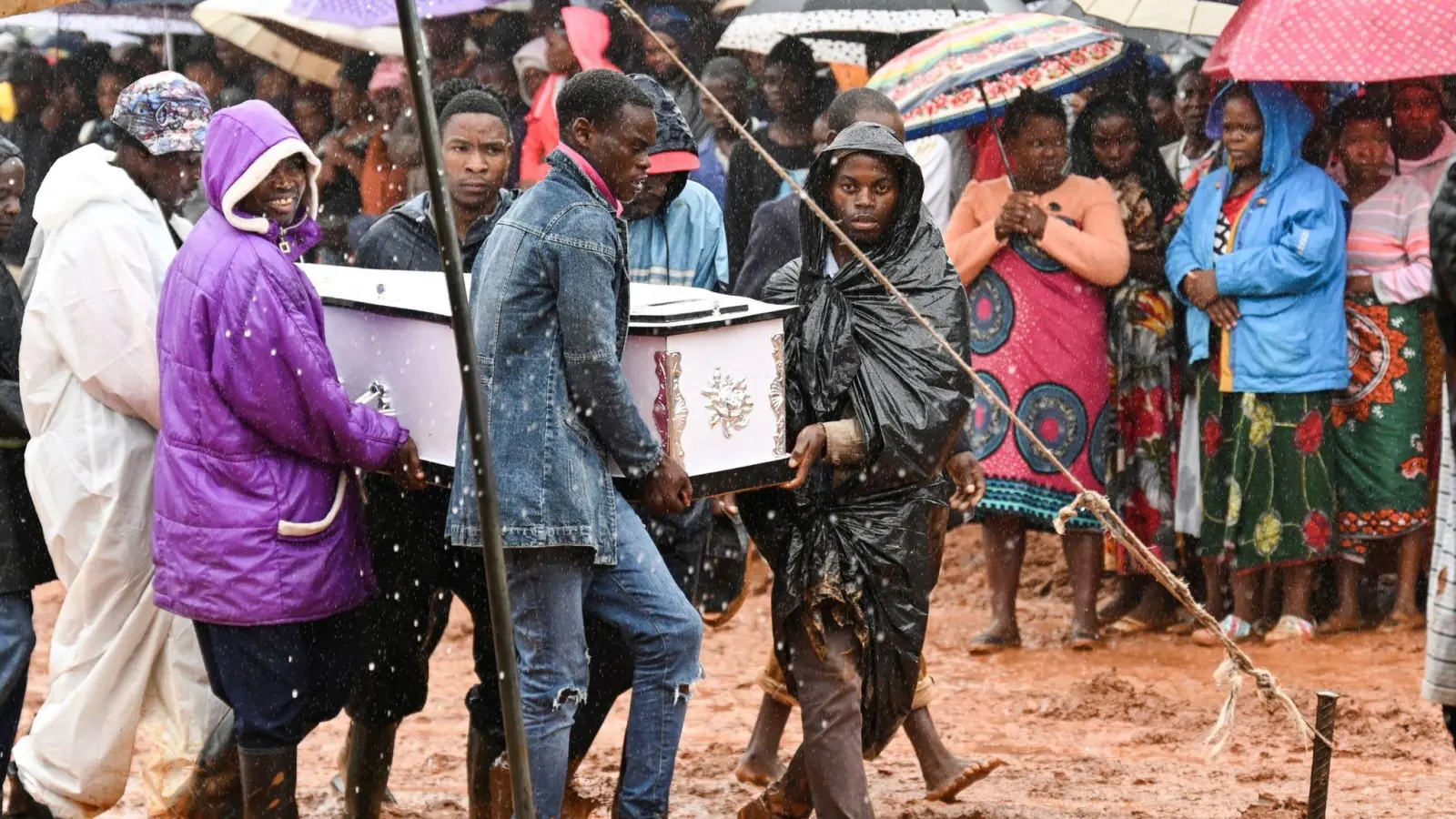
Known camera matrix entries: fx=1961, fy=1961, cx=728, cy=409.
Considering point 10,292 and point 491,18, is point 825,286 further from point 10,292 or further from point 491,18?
point 491,18

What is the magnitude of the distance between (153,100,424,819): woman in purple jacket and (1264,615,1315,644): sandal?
463 centimetres

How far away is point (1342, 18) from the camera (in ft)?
25.7

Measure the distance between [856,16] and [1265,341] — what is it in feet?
8.48

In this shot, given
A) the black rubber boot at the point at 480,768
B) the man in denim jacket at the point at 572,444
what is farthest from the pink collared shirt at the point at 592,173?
the black rubber boot at the point at 480,768

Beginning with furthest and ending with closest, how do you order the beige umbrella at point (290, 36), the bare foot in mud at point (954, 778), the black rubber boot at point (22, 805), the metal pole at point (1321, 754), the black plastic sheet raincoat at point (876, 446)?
1. the beige umbrella at point (290, 36)
2. the bare foot in mud at point (954, 778)
3. the black rubber boot at point (22, 805)
4. the black plastic sheet raincoat at point (876, 446)
5. the metal pole at point (1321, 754)

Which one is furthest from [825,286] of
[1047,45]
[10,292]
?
[1047,45]

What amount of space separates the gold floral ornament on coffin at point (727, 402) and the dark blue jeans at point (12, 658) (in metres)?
2.13

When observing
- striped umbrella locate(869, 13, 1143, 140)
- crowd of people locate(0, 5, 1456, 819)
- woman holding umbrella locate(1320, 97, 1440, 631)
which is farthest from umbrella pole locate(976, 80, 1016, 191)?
woman holding umbrella locate(1320, 97, 1440, 631)

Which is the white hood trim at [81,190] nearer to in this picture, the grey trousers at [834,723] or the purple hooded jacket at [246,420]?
the purple hooded jacket at [246,420]

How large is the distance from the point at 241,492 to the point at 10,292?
122cm

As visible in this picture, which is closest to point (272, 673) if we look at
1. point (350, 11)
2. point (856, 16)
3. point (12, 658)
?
point (12, 658)

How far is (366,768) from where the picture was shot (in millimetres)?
5938

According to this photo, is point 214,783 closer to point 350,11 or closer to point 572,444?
point 572,444

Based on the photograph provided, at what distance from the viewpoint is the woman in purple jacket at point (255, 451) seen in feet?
16.6
